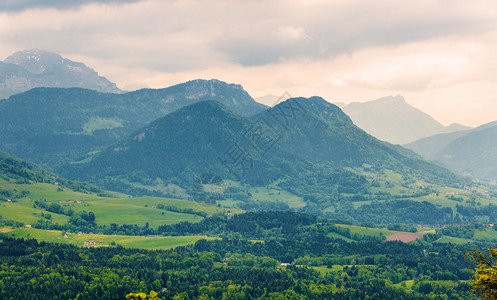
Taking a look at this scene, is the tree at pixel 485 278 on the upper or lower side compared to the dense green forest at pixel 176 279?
upper

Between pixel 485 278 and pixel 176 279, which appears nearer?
pixel 485 278

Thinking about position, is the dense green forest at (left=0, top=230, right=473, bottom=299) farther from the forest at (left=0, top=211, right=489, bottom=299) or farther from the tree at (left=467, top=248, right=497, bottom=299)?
the tree at (left=467, top=248, right=497, bottom=299)

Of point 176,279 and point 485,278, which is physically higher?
point 485,278

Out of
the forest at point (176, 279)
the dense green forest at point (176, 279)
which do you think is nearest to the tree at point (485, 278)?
the forest at point (176, 279)

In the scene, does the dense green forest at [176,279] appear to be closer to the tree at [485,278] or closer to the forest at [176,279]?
the forest at [176,279]

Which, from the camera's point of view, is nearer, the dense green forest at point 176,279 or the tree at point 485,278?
the tree at point 485,278

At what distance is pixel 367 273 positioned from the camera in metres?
191

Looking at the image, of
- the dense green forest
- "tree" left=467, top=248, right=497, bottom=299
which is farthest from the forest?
"tree" left=467, top=248, right=497, bottom=299

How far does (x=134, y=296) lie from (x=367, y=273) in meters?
159

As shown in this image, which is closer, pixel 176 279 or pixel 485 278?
pixel 485 278

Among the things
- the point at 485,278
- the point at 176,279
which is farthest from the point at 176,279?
the point at 485,278

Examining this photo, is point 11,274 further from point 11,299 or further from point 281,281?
point 281,281

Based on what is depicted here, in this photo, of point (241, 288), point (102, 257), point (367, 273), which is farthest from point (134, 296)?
point (367, 273)

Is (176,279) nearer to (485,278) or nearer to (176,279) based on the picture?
(176,279)
